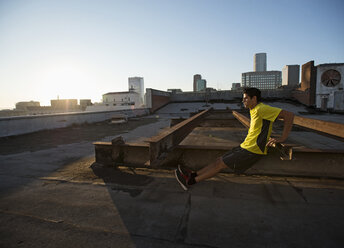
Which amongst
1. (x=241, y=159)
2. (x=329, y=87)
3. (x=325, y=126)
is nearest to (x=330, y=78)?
(x=329, y=87)

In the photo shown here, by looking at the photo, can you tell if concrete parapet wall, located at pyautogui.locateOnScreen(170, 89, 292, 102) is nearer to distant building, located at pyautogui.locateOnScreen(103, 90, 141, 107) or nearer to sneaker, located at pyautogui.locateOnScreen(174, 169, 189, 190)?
sneaker, located at pyautogui.locateOnScreen(174, 169, 189, 190)

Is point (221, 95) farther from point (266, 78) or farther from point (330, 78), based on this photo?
point (266, 78)

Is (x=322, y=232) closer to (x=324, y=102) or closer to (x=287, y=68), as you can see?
(x=324, y=102)

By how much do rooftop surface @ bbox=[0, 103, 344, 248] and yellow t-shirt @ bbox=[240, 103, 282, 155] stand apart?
2.74 feet

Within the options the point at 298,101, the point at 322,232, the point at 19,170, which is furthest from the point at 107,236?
the point at 298,101

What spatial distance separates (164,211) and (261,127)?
5.83 ft

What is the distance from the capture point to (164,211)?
2.43m

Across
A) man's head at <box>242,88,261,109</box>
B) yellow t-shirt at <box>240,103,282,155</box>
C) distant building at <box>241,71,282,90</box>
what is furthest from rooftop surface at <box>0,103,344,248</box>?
distant building at <box>241,71,282,90</box>

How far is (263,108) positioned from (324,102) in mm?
30735

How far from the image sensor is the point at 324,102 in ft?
82.7

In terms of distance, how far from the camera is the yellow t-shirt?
7.91ft

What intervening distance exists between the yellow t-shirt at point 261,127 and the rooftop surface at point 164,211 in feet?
2.74

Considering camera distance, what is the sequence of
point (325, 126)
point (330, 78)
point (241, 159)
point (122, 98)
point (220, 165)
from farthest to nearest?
point (122, 98), point (330, 78), point (325, 126), point (220, 165), point (241, 159)

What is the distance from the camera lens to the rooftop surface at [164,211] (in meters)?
1.92
